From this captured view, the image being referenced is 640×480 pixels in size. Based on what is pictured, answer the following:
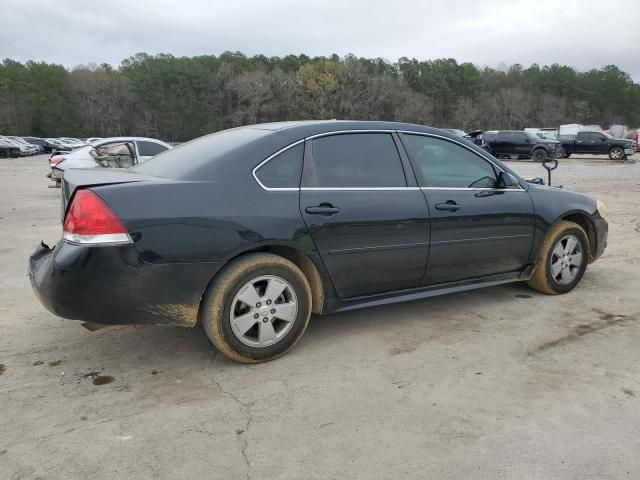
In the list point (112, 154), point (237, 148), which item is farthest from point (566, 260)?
point (112, 154)

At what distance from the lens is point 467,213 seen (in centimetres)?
410

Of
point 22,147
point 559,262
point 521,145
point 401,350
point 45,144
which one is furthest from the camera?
point 45,144

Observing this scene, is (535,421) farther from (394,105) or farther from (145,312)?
(394,105)

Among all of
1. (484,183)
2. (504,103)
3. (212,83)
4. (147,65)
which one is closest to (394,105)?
(504,103)

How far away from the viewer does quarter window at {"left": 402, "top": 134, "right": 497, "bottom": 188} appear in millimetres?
4043

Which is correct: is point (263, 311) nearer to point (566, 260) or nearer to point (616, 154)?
point (566, 260)

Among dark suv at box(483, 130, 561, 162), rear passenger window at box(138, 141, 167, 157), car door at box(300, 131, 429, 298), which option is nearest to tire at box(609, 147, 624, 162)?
dark suv at box(483, 130, 561, 162)

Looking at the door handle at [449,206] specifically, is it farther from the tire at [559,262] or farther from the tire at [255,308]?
the tire at [255,308]

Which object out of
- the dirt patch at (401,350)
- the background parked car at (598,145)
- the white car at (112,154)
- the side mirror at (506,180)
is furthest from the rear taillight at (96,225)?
the background parked car at (598,145)

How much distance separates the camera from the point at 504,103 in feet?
319

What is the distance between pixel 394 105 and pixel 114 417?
9158 centimetres

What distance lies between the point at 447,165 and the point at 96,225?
8.46 feet

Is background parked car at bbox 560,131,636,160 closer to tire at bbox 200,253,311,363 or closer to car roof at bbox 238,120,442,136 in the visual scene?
car roof at bbox 238,120,442,136

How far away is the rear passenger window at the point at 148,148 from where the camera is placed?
11.9 m
